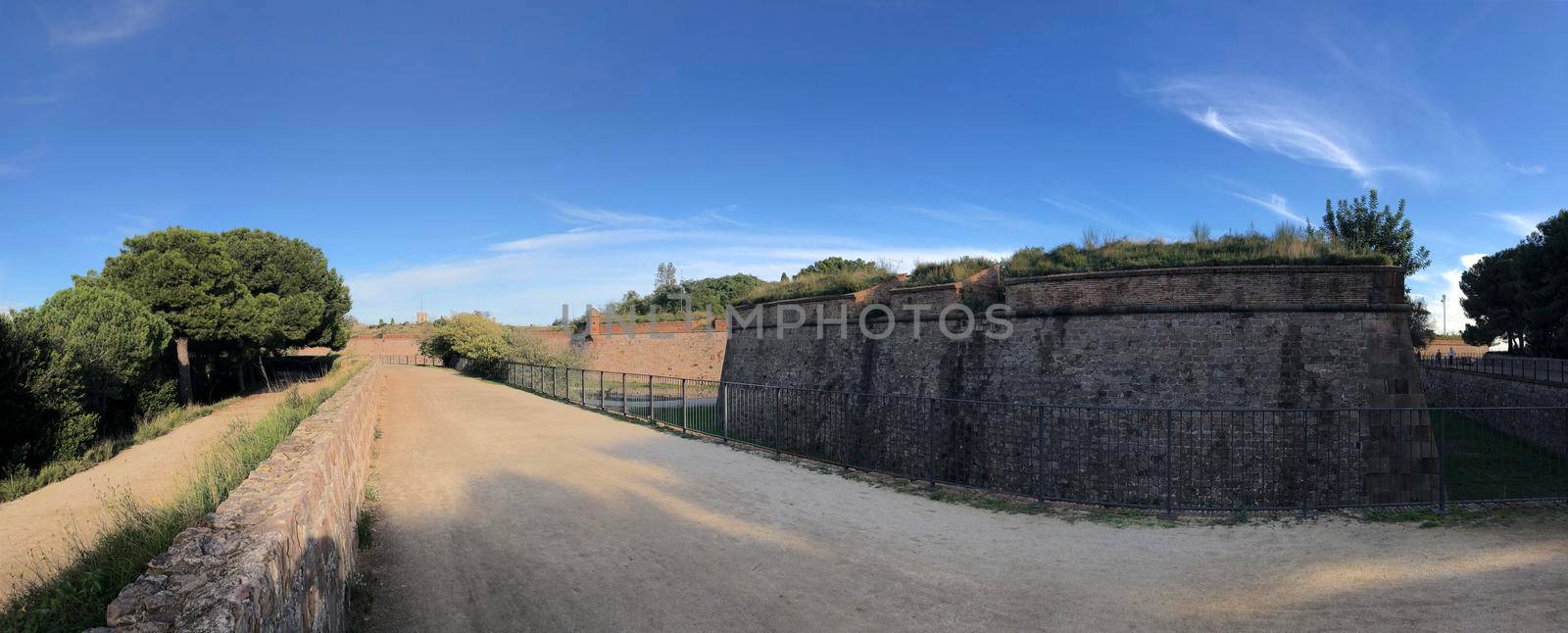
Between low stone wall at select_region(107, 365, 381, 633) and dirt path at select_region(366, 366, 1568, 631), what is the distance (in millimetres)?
846

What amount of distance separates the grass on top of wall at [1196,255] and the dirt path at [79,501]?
1269 cm

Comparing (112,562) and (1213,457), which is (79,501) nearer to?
(112,562)

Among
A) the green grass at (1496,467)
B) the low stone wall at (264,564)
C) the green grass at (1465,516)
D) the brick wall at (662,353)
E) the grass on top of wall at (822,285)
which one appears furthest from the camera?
the brick wall at (662,353)

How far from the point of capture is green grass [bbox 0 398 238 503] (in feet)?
41.3

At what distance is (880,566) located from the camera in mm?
5414

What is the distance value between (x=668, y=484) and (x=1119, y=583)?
525 cm

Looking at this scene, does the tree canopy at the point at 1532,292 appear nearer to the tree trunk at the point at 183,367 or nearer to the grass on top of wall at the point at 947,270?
the grass on top of wall at the point at 947,270

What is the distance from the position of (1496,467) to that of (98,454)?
1202 inches

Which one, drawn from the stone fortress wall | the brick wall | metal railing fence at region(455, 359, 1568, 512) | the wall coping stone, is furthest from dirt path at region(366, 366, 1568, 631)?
the brick wall

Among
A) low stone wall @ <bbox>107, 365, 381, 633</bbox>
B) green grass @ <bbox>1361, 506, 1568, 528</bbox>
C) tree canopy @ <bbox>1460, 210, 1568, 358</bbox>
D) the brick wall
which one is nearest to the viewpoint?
low stone wall @ <bbox>107, 365, 381, 633</bbox>

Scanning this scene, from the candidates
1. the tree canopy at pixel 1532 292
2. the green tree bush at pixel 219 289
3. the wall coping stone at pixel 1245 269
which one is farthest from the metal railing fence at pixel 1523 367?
the green tree bush at pixel 219 289

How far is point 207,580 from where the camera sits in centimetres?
251

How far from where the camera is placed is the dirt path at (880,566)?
14.6ft

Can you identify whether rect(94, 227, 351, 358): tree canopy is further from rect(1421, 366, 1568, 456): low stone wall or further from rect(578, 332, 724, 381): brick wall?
rect(1421, 366, 1568, 456): low stone wall
